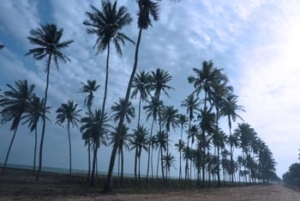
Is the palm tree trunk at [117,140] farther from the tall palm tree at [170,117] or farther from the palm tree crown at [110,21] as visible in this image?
the tall palm tree at [170,117]

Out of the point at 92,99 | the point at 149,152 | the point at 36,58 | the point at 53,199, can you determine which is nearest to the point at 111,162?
the point at 53,199

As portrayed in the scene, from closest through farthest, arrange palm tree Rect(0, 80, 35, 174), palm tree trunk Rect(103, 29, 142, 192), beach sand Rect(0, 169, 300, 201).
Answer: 1. beach sand Rect(0, 169, 300, 201)
2. palm tree trunk Rect(103, 29, 142, 192)
3. palm tree Rect(0, 80, 35, 174)

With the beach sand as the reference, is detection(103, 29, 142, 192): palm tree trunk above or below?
above

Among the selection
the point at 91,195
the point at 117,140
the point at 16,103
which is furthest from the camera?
the point at 16,103

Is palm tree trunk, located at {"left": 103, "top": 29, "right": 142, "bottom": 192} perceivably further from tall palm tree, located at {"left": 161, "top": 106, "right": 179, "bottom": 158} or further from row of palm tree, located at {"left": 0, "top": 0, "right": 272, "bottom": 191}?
tall palm tree, located at {"left": 161, "top": 106, "right": 179, "bottom": 158}

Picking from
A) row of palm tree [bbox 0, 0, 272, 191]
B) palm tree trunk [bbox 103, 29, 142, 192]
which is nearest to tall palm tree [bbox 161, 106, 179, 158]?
row of palm tree [bbox 0, 0, 272, 191]

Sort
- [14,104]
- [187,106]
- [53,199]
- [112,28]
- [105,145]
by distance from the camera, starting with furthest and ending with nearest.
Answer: [187,106], [105,145], [14,104], [112,28], [53,199]

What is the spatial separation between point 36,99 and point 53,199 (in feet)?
107

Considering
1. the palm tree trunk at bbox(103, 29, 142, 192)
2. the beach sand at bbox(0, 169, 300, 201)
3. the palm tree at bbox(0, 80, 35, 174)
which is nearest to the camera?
the beach sand at bbox(0, 169, 300, 201)

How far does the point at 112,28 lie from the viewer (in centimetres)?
3125

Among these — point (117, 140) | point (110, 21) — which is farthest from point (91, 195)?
point (110, 21)

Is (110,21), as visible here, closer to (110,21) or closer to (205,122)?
(110,21)

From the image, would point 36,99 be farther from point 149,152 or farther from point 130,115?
point 149,152

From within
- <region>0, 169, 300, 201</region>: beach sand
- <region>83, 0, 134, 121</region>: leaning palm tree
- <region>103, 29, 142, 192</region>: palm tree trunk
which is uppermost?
<region>83, 0, 134, 121</region>: leaning palm tree
